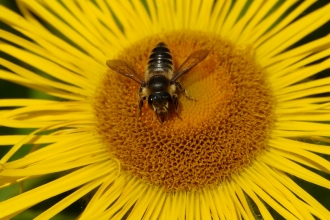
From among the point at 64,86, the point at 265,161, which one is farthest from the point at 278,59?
the point at 64,86

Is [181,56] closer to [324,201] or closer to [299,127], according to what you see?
[299,127]

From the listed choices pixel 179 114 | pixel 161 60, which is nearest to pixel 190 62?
pixel 161 60

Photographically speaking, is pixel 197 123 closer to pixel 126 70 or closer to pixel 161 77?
pixel 161 77

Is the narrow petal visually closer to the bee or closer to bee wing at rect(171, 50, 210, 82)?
the bee

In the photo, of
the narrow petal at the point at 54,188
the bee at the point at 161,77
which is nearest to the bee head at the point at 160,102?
the bee at the point at 161,77

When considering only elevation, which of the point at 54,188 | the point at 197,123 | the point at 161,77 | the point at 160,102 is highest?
the point at 161,77

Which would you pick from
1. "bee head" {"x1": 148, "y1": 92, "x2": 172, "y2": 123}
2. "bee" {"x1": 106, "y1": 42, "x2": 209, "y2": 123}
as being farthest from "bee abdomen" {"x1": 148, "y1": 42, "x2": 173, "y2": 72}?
"bee head" {"x1": 148, "y1": 92, "x2": 172, "y2": 123}
